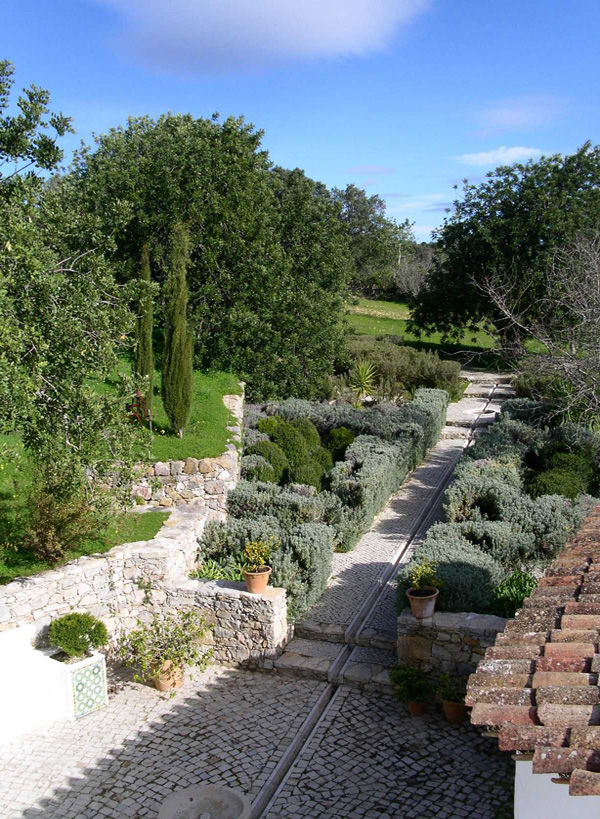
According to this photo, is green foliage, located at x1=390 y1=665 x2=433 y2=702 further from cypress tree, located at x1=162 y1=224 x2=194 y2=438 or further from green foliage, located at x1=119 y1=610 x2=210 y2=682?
cypress tree, located at x1=162 y1=224 x2=194 y2=438

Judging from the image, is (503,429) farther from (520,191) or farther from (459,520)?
(520,191)

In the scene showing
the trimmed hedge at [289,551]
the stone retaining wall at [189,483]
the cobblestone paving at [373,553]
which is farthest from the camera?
the stone retaining wall at [189,483]

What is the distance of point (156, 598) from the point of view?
996 centimetres

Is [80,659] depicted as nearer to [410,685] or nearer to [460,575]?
[410,685]

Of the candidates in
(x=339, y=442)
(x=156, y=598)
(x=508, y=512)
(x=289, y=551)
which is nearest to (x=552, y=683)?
(x=289, y=551)

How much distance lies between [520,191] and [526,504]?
66.2 ft

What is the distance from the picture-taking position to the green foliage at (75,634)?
8.63 metres

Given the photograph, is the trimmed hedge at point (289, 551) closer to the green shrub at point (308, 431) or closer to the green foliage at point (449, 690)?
the green foliage at point (449, 690)

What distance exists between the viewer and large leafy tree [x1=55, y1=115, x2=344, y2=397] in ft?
59.5

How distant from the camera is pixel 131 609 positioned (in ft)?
32.6

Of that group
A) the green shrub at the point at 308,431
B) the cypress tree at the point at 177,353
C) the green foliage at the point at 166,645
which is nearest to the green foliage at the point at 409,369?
the green shrub at the point at 308,431

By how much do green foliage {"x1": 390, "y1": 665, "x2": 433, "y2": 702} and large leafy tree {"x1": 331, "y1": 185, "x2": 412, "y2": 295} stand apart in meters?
39.0

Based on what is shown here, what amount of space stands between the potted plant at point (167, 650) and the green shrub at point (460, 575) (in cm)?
275

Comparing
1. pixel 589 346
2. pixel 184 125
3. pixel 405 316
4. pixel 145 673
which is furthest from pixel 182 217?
pixel 405 316
